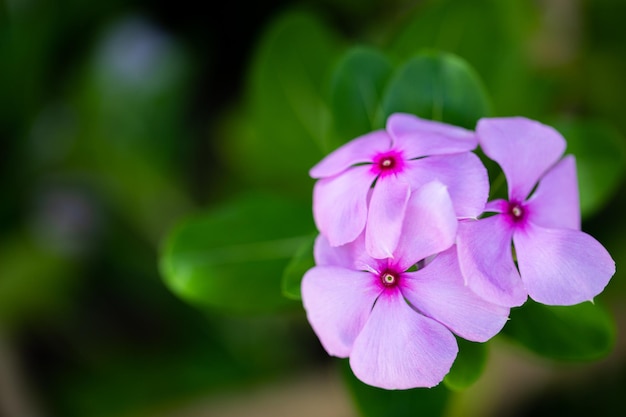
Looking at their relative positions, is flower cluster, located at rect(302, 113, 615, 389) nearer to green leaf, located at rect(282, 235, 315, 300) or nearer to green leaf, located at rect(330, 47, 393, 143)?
green leaf, located at rect(282, 235, 315, 300)

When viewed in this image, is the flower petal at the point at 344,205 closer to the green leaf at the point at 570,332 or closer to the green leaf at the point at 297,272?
the green leaf at the point at 297,272

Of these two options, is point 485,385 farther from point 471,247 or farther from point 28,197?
point 28,197

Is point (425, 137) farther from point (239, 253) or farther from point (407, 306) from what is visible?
point (239, 253)

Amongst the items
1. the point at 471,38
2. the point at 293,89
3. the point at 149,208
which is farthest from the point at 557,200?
the point at 149,208

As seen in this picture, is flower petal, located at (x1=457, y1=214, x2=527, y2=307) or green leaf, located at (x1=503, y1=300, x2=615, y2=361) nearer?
flower petal, located at (x1=457, y1=214, x2=527, y2=307)

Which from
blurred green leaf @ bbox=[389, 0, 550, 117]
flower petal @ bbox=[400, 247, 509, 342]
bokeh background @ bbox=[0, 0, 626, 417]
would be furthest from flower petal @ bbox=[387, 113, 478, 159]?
bokeh background @ bbox=[0, 0, 626, 417]

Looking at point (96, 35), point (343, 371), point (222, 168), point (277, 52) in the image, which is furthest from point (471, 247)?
point (96, 35)

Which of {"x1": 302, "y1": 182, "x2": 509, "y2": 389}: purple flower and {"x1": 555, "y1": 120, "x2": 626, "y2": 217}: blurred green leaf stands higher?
{"x1": 302, "y1": 182, "x2": 509, "y2": 389}: purple flower
